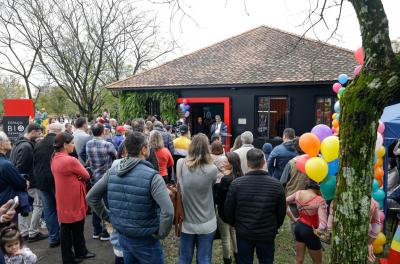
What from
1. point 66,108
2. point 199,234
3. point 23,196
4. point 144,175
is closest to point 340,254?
point 199,234

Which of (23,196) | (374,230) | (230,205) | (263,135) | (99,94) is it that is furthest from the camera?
(99,94)

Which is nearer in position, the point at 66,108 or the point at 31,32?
the point at 31,32

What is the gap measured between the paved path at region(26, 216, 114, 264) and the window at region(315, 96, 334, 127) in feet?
28.1

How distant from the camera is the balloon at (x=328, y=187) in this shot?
3631 millimetres

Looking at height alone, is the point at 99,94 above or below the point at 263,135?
above

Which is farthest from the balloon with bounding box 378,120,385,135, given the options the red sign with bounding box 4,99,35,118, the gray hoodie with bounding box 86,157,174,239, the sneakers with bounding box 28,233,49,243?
the red sign with bounding box 4,99,35,118

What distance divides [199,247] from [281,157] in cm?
257

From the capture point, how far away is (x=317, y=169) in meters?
3.59

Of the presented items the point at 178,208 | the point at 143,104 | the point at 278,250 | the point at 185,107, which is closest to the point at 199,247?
the point at 178,208

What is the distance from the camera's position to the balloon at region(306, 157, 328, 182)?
3.58 metres

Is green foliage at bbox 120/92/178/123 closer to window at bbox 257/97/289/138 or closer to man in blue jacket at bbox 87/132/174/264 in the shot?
window at bbox 257/97/289/138

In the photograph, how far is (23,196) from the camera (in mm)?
4086

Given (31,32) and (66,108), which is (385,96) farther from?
(66,108)

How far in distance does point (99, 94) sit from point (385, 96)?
73.9 feet
